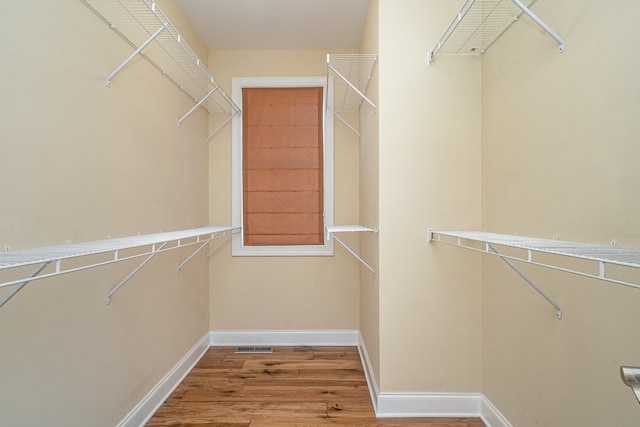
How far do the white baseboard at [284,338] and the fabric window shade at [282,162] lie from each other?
765 millimetres

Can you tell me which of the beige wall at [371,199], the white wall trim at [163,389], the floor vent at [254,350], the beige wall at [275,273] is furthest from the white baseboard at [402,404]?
the beige wall at [275,273]

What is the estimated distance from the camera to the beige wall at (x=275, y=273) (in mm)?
2809

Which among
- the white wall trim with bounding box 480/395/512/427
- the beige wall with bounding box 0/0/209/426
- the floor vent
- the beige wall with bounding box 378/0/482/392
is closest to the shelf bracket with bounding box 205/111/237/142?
the beige wall with bounding box 0/0/209/426

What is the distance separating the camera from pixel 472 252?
1.82 metres

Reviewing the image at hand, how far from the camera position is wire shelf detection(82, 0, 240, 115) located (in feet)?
4.64

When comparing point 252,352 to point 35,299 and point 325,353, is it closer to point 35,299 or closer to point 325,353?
point 325,353

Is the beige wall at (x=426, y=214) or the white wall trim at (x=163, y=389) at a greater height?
the beige wall at (x=426, y=214)

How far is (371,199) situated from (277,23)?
149 cm

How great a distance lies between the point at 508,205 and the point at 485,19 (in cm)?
85

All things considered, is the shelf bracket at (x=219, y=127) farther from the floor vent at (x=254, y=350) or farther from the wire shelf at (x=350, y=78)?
the floor vent at (x=254, y=350)

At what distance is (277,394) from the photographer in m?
2.06

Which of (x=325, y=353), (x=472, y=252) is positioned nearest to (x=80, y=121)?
(x=472, y=252)

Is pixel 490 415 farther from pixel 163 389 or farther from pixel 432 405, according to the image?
pixel 163 389

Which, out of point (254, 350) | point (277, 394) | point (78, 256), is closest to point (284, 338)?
point (254, 350)
